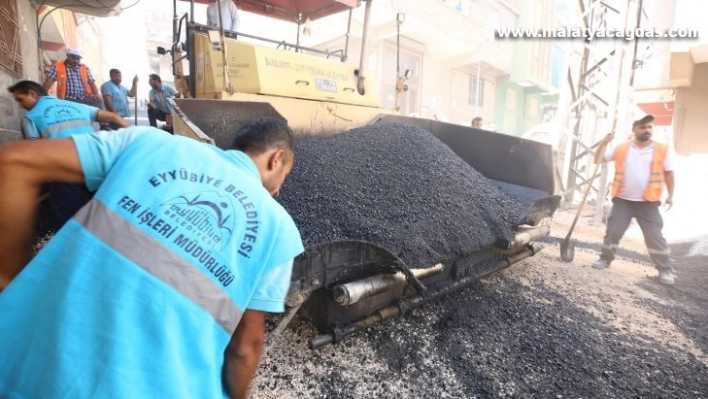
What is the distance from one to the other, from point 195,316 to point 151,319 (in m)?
0.08

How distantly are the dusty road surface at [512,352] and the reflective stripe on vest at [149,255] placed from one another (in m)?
1.24

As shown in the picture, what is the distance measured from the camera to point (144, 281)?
701 mm

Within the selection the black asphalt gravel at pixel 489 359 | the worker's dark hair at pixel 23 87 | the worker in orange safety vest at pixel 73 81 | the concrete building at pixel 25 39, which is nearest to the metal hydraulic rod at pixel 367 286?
the black asphalt gravel at pixel 489 359

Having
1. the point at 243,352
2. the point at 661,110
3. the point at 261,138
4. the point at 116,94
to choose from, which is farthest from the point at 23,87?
the point at 661,110

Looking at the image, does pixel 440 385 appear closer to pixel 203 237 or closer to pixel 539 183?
pixel 203 237

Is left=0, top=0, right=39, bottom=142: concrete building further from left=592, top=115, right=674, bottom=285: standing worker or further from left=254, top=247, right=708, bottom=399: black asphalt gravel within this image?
left=592, top=115, right=674, bottom=285: standing worker

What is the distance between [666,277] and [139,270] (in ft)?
15.0

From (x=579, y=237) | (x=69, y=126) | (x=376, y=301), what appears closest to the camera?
(x=376, y=301)

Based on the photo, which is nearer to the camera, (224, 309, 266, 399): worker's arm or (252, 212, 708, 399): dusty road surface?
(224, 309, 266, 399): worker's arm

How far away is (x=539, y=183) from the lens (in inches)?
134

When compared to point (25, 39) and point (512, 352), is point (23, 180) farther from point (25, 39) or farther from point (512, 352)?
point (25, 39)

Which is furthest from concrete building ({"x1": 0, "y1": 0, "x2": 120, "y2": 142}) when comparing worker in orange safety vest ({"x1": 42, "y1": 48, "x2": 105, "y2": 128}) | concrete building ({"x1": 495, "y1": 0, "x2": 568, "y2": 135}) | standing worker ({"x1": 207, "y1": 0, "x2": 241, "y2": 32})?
concrete building ({"x1": 495, "y1": 0, "x2": 568, "y2": 135})

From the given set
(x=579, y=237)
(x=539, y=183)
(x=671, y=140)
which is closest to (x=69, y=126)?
(x=539, y=183)

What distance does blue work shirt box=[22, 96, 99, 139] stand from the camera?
2721mm
